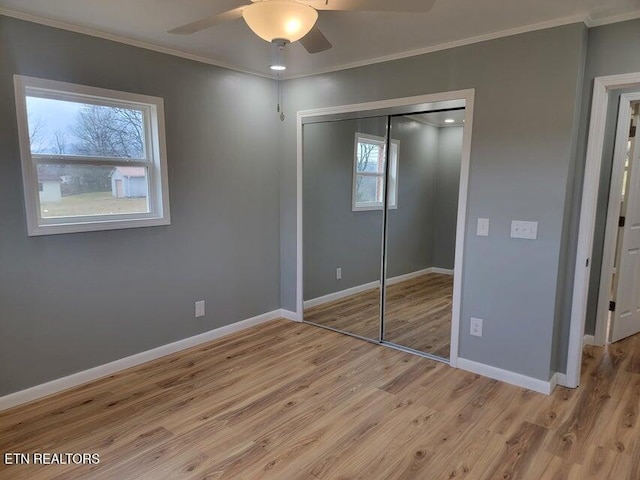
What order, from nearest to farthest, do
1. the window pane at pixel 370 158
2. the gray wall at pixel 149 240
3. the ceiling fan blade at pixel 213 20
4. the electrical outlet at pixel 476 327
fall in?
the ceiling fan blade at pixel 213 20 < the gray wall at pixel 149 240 < the electrical outlet at pixel 476 327 < the window pane at pixel 370 158

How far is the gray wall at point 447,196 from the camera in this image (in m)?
3.11

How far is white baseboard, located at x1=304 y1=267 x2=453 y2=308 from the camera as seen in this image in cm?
341

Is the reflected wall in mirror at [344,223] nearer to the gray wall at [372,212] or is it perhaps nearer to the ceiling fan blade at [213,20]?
the gray wall at [372,212]

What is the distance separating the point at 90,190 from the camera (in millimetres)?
2848

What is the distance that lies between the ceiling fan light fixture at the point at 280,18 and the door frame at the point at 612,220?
3005mm

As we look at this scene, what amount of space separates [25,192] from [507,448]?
3256 millimetres

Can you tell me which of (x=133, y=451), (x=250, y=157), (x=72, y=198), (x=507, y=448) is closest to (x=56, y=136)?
(x=72, y=198)

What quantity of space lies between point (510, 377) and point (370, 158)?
2106 mm

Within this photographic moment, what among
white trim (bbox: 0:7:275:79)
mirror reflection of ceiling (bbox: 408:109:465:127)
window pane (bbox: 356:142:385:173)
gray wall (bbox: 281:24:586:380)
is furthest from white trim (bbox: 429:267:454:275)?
white trim (bbox: 0:7:275:79)

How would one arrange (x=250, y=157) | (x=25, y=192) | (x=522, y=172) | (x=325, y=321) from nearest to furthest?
1. (x=25, y=192)
2. (x=522, y=172)
3. (x=250, y=157)
4. (x=325, y=321)

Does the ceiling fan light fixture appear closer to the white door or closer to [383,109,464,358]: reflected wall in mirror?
[383,109,464,358]: reflected wall in mirror

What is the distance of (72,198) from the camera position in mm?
2764

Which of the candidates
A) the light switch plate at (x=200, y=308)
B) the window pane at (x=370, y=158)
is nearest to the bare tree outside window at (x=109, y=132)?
the light switch plate at (x=200, y=308)

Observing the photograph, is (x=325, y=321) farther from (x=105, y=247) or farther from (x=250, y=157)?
(x=105, y=247)
